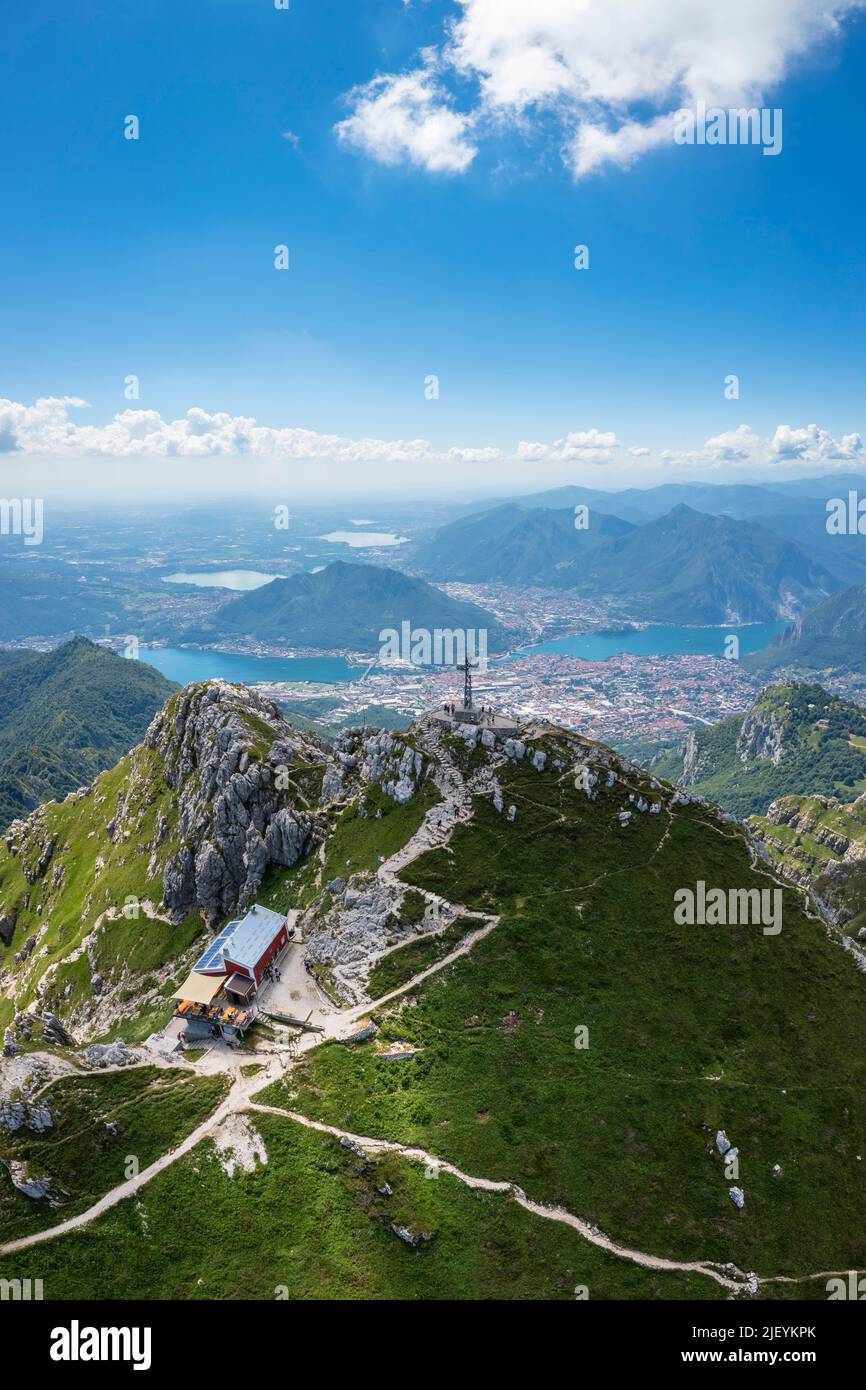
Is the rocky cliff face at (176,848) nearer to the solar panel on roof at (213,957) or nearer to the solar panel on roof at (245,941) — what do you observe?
the solar panel on roof at (245,941)

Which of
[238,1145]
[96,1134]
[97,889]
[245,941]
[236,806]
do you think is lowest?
[97,889]

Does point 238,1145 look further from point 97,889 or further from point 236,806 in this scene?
point 97,889

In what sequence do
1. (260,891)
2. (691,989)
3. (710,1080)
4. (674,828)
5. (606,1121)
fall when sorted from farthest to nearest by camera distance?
1. (260,891)
2. (674,828)
3. (691,989)
4. (710,1080)
5. (606,1121)

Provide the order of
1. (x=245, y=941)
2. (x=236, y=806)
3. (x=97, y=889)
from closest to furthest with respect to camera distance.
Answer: (x=245, y=941), (x=236, y=806), (x=97, y=889)

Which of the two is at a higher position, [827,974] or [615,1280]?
[827,974]

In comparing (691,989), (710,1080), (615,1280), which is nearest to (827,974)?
(691,989)

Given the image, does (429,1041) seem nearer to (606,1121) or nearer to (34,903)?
(606,1121)

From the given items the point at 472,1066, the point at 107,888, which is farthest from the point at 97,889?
the point at 472,1066
